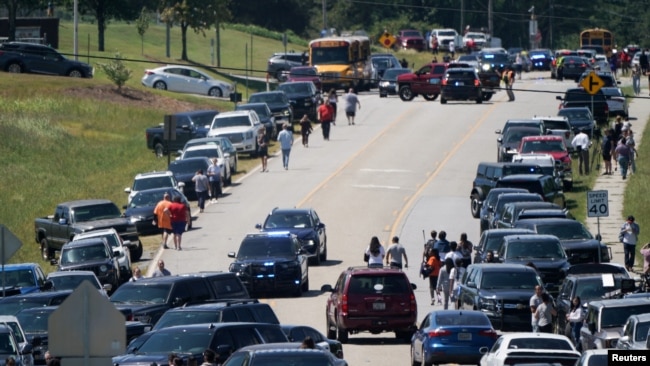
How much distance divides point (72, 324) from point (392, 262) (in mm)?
20265

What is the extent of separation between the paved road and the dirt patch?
24.2 feet

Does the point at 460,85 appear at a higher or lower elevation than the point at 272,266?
higher

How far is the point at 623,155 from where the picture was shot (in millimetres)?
50594

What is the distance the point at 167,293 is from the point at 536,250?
8669 mm

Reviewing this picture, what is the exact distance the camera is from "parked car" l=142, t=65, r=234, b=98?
76.2m

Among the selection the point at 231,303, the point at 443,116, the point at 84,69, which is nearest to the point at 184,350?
the point at 231,303

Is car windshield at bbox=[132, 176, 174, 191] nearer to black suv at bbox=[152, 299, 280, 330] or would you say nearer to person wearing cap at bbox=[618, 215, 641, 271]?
person wearing cap at bbox=[618, 215, 641, 271]

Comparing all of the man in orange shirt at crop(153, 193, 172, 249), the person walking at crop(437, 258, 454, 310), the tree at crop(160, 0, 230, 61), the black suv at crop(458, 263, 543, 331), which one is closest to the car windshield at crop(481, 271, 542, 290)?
the black suv at crop(458, 263, 543, 331)

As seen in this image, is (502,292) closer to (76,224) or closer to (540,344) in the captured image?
(540,344)

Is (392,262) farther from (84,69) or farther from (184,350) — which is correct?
(84,69)

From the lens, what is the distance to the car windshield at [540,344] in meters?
22.8

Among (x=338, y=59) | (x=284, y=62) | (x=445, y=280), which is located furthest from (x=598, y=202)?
(x=284, y=62)

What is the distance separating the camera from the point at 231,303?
25188 mm

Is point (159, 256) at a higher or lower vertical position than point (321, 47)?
lower
